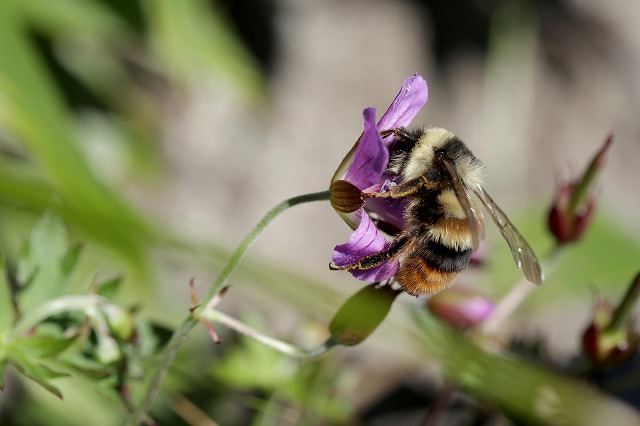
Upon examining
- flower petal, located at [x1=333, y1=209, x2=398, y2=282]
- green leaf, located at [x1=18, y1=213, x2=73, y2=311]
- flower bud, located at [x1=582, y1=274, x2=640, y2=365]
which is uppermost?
flower bud, located at [x1=582, y1=274, x2=640, y2=365]

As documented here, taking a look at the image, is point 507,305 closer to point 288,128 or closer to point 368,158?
point 368,158

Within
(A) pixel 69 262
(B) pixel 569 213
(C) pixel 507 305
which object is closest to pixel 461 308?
(C) pixel 507 305

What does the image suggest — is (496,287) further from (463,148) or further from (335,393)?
(463,148)

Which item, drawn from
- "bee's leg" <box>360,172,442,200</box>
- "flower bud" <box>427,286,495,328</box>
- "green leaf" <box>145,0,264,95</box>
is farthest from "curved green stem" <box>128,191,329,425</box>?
"green leaf" <box>145,0,264,95</box>

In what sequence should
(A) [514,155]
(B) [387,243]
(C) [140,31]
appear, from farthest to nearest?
1. (A) [514,155]
2. (C) [140,31]
3. (B) [387,243]

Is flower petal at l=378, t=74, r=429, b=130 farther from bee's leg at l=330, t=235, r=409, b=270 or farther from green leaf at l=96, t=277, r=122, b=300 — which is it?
green leaf at l=96, t=277, r=122, b=300

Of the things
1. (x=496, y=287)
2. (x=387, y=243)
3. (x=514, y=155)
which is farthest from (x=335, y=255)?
(x=514, y=155)

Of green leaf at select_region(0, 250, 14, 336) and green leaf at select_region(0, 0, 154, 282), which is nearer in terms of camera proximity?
green leaf at select_region(0, 250, 14, 336)
